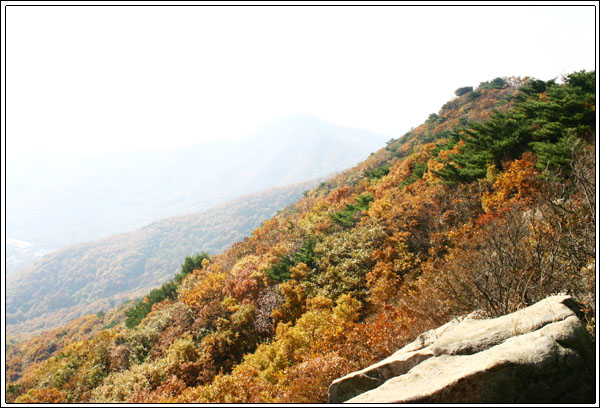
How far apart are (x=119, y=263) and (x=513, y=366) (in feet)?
566

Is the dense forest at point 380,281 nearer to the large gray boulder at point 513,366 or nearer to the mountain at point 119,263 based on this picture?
the large gray boulder at point 513,366

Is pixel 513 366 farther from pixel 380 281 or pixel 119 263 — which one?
pixel 119 263

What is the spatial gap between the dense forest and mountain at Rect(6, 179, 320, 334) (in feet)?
322

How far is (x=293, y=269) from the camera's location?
16531 mm

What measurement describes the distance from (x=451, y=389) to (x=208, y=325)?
14353 mm

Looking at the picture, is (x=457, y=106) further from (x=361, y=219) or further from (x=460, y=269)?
(x=460, y=269)

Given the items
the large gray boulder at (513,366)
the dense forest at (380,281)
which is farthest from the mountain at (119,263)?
the large gray boulder at (513,366)

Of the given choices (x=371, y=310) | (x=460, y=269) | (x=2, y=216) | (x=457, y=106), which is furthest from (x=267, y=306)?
(x=457, y=106)

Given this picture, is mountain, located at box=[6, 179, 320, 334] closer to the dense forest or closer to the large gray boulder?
the dense forest

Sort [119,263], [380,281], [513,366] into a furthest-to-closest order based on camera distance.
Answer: [119,263] < [380,281] < [513,366]

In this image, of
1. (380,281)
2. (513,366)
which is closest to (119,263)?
(380,281)

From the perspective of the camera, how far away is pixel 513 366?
374 centimetres

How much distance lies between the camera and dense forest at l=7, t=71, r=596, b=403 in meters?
7.91

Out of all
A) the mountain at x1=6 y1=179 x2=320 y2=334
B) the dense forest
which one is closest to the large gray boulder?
the dense forest
